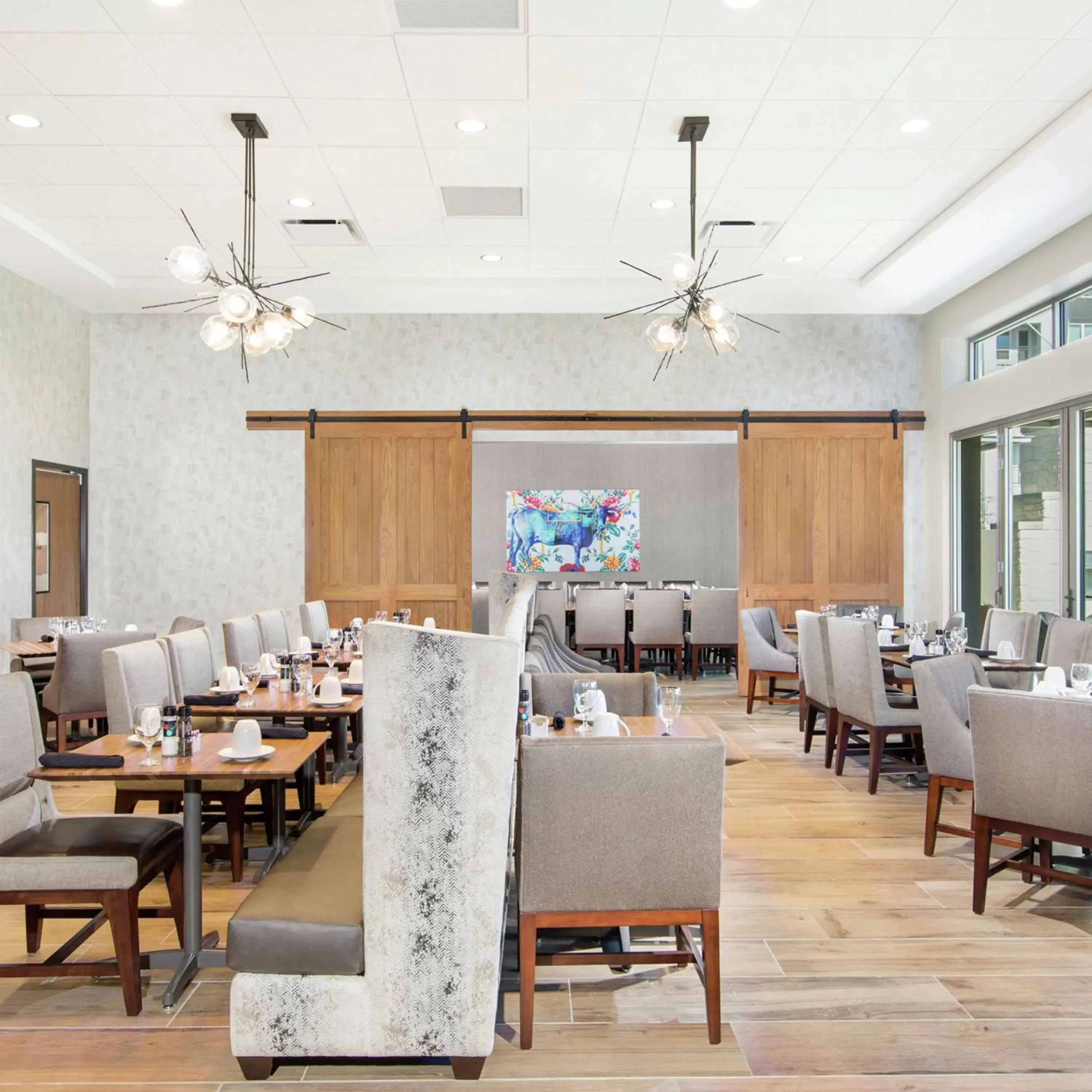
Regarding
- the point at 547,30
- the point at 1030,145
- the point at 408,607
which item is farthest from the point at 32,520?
the point at 1030,145

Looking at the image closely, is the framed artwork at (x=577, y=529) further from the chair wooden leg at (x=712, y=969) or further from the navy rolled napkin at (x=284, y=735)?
the chair wooden leg at (x=712, y=969)

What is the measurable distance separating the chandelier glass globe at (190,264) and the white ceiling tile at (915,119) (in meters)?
3.38

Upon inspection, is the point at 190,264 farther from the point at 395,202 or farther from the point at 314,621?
the point at 314,621

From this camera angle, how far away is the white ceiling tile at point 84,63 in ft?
13.2

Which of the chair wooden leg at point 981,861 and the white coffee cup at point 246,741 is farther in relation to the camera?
the chair wooden leg at point 981,861

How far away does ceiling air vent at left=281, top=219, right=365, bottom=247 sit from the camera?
21.0 feet

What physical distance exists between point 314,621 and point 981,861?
544 cm

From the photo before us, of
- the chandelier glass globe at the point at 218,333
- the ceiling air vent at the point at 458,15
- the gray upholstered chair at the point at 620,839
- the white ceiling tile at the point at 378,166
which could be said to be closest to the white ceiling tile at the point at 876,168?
the ceiling air vent at the point at 458,15

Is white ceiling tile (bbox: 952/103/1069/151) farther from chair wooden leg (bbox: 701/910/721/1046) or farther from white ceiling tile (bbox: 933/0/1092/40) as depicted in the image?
chair wooden leg (bbox: 701/910/721/1046)

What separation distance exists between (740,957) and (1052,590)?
4.79m

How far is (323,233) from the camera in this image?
21.6 feet

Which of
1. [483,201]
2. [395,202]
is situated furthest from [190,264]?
[483,201]

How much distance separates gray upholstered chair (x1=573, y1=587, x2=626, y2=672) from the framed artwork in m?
3.51

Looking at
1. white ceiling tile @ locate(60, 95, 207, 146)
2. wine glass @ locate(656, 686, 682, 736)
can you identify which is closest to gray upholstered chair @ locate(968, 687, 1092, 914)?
wine glass @ locate(656, 686, 682, 736)
